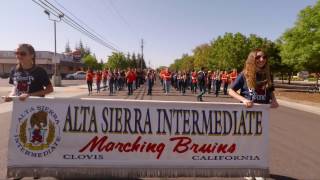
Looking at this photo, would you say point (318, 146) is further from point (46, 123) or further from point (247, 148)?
point (46, 123)

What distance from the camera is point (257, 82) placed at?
17.6ft

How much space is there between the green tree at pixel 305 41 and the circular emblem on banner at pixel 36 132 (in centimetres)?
3371

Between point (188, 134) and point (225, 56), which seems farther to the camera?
point (225, 56)

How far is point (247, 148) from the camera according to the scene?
514 centimetres

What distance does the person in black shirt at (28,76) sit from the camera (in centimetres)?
513

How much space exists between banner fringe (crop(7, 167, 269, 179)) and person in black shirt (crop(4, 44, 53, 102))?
1.03 m

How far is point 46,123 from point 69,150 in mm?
431

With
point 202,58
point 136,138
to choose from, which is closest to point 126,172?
point 136,138

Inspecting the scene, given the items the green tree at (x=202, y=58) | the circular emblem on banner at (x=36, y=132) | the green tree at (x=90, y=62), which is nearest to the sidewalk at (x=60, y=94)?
the circular emblem on banner at (x=36, y=132)

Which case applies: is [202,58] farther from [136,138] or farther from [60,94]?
[136,138]

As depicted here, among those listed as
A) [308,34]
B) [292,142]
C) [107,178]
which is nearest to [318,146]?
[292,142]

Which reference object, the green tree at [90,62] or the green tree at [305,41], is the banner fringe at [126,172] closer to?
the green tree at [305,41]

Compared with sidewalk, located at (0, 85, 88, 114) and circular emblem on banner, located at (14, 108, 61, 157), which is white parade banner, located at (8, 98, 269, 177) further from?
sidewalk, located at (0, 85, 88, 114)

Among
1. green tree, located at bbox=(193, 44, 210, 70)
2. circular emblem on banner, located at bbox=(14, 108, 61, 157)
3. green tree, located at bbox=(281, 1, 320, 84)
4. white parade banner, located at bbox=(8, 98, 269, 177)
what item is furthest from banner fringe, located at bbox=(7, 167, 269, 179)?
green tree, located at bbox=(193, 44, 210, 70)
